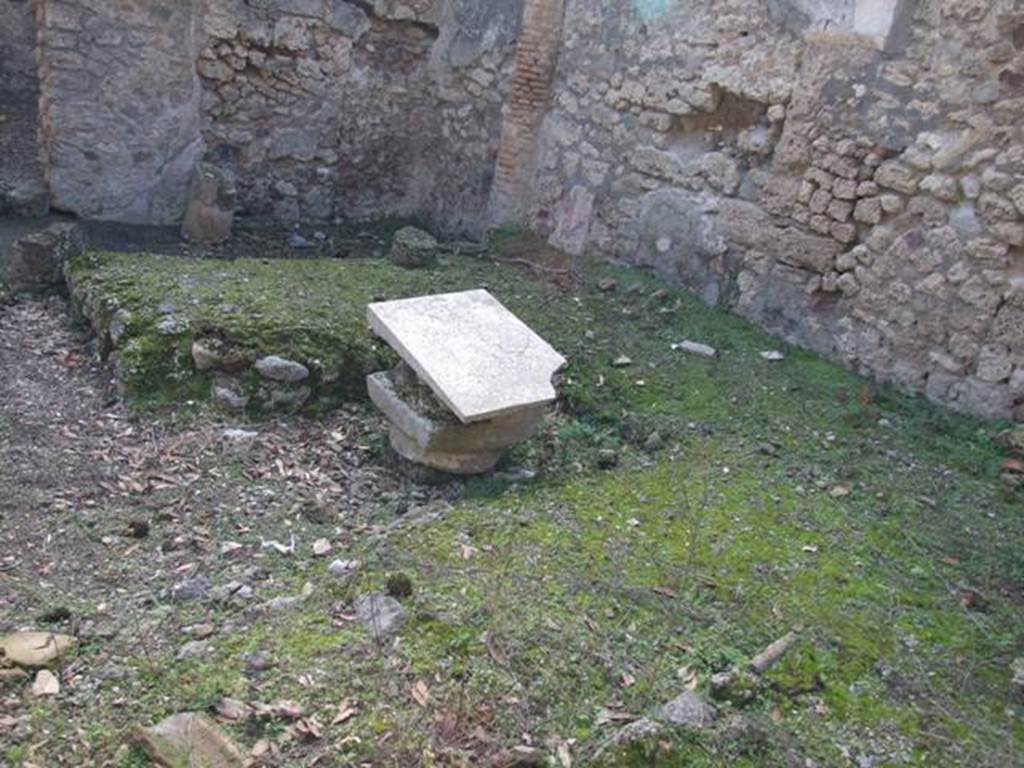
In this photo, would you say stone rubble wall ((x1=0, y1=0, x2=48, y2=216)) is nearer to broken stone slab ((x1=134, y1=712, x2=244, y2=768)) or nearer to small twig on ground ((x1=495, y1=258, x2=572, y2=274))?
small twig on ground ((x1=495, y1=258, x2=572, y2=274))

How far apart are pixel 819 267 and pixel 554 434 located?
1.95m

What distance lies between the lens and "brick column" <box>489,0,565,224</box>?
7082 millimetres

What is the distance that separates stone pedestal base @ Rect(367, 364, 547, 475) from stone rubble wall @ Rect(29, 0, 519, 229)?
3.78m

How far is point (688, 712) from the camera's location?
2.87 m

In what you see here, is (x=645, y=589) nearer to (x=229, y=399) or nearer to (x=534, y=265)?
(x=229, y=399)

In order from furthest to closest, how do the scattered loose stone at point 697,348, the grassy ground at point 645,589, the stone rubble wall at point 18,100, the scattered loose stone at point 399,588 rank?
the stone rubble wall at point 18,100
the scattered loose stone at point 697,348
the scattered loose stone at point 399,588
the grassy ground at point 645,589

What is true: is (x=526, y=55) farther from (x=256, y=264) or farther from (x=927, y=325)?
(x=927, y=325)

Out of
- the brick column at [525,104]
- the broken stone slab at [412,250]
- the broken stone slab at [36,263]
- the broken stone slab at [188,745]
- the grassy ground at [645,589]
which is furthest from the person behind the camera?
the brick column at [525,104]

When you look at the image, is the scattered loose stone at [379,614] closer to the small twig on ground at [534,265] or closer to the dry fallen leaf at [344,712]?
the dry fallen leaf at [344,712]

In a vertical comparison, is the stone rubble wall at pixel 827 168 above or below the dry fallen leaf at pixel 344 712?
above

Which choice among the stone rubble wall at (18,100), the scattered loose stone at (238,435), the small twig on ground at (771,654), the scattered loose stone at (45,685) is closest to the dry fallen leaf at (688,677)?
the small twig on ground at (771,654)

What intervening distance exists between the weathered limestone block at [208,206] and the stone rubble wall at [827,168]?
257 centimetres

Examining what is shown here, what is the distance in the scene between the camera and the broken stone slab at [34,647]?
2885 millimetres

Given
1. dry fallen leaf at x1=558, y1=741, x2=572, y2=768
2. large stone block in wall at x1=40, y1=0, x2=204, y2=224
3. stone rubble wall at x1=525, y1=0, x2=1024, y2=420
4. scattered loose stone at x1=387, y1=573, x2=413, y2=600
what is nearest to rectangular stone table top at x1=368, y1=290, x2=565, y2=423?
scattered loose stone at x1=387, y1=573, x2=413, y2=600
